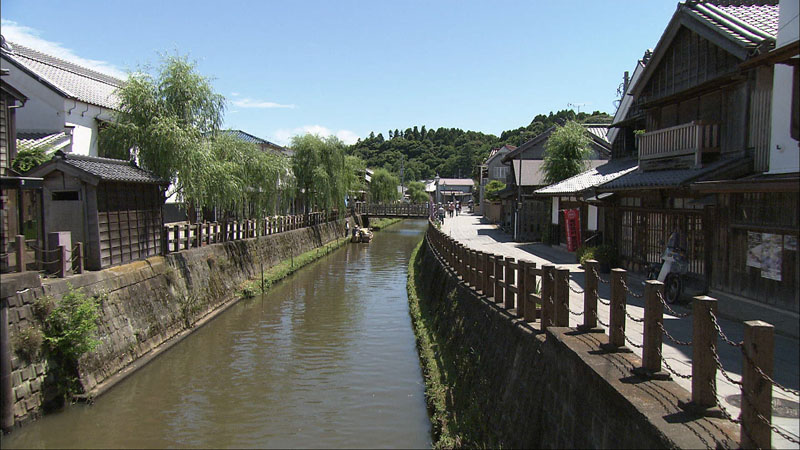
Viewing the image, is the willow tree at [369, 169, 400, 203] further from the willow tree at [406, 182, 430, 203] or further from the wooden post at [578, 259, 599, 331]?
the wooden post at [578, 259, 599, 331]

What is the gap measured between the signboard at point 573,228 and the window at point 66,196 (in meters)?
16.3

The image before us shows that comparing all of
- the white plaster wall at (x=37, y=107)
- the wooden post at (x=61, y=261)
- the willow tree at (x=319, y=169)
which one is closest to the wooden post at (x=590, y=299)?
the wooden post at (x=61, y=261)

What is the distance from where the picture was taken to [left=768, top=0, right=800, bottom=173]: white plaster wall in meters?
8.43

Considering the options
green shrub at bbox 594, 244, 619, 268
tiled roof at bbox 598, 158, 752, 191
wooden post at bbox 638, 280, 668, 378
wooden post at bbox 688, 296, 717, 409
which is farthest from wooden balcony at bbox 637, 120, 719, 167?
wooden post at bbox 688, 296, 717, 409

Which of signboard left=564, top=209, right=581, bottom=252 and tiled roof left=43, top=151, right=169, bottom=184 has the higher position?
tiled roof left=43, top=151, right=169, bottom=184

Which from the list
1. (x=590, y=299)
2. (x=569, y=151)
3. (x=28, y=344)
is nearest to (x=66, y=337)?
(x=28, y=344)

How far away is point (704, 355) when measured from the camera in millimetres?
4129

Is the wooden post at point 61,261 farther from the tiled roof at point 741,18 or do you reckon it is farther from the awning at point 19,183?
the tiled roof at point 741,18

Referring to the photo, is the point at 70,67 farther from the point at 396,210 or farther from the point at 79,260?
the point at 396,210

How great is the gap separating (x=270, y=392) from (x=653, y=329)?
28.3 ft

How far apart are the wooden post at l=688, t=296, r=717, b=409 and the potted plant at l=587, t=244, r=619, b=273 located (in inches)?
448

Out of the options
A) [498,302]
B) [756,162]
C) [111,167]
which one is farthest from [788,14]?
[111,167]

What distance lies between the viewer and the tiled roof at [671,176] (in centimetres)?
983

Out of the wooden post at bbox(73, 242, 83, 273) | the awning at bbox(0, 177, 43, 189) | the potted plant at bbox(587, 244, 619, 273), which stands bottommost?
the potted plant at bbox(587, 244, 619, 273)
